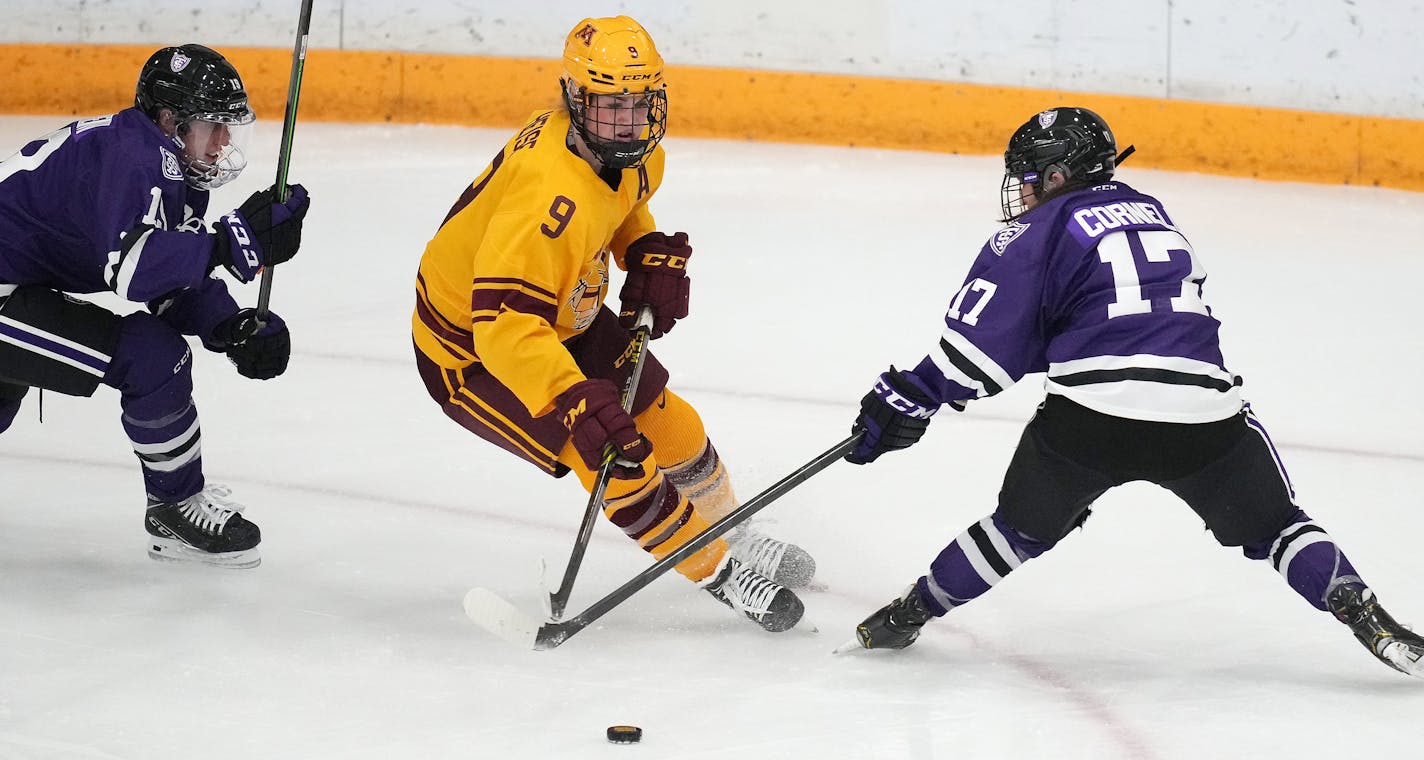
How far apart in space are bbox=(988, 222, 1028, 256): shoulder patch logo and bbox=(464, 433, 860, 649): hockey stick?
1.22ft

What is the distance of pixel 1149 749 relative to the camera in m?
2.31

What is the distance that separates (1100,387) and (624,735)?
2.87 ft

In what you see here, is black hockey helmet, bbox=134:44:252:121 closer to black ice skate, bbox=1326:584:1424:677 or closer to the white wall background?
black ice skate, bbox=1326:584:1424:677

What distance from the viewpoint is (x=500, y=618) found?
2.51 m

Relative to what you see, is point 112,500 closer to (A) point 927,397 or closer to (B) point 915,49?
(A) point 927,397

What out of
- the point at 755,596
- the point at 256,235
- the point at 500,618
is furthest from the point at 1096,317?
the point at 256,235

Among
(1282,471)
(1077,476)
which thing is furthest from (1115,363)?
(1282,471)

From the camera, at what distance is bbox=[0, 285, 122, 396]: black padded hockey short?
274cm

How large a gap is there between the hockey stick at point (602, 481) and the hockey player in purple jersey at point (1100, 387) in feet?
1.41

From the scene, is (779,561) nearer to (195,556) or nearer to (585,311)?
(585,311)

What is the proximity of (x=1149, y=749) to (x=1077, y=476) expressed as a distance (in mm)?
415

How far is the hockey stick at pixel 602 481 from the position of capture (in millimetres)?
2541

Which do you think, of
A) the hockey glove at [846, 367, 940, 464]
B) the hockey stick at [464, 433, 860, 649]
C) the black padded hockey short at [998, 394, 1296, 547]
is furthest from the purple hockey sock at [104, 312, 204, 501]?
the black padded hockey short at [998, 394, 1296, 547]

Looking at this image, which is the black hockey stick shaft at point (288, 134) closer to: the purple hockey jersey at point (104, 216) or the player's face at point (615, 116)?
the purple hockey jersey at point (104, 216)
